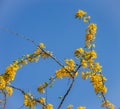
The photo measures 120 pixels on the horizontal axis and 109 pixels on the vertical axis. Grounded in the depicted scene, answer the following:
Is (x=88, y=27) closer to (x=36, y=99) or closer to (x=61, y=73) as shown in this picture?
(x=61, y=73)

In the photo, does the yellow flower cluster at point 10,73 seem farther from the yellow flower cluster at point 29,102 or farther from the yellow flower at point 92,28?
the yellow flower at point 92,28

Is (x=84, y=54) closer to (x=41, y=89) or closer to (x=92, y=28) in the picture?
(x=92, y=28)

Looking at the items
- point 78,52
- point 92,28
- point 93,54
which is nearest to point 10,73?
point 78,52

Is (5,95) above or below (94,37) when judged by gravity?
below

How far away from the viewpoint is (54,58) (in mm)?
10719

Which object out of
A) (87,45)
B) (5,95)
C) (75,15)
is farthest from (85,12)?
(5,95)

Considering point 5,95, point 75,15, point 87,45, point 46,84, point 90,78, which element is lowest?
point 5,95

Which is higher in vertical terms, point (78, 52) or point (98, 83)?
point (78, 52)

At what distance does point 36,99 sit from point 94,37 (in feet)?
8.29

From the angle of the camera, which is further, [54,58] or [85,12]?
[85,12]

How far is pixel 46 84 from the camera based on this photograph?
11.0 metres

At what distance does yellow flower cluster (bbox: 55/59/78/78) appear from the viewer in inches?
432

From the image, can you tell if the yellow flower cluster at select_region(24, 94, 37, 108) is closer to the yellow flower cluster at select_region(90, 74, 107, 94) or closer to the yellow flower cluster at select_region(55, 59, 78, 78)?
the yellow flower cluster at select_region(55, 59, 78, 78)

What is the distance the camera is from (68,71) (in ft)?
36.1
